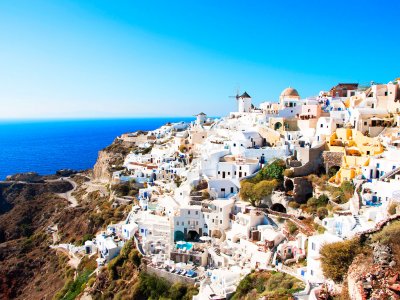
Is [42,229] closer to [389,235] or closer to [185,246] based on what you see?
[185,246]

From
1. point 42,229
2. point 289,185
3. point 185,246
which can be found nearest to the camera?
point 185,246

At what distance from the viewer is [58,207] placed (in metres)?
60.0

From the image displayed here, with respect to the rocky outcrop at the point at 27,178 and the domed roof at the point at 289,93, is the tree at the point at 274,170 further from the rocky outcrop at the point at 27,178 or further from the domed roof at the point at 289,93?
the rocky outcrop at the point at 27,178

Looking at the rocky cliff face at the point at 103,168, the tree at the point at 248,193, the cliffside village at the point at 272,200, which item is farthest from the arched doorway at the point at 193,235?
the rocky cliff face at the point at 103,168

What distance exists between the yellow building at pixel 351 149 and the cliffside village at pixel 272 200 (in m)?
0.08

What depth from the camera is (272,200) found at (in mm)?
30953

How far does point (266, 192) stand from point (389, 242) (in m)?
16.7

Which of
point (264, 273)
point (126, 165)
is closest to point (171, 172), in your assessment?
point (126, 165)

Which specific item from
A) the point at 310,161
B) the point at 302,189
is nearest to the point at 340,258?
the point at 302,189

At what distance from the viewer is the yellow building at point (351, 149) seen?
92.6ft

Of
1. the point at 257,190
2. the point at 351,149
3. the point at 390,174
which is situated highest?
the point at 351,149

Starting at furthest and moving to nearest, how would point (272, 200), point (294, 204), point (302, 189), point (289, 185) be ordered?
point (289, 185)
point (272, 200)
point (302, 189)
point (294, 204)

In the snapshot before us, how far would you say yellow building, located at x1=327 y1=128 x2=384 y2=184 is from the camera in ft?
92.6

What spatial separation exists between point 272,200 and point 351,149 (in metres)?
7.58
